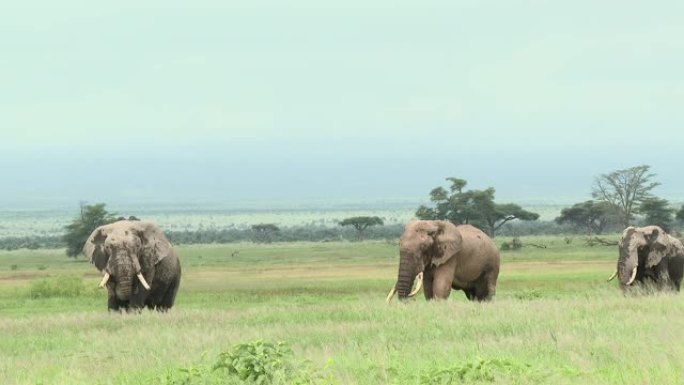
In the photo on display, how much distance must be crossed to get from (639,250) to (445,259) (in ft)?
19.5

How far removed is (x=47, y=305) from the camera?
1346 inches

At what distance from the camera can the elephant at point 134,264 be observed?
2291 cm

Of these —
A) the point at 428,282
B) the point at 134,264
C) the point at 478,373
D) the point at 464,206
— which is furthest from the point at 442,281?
the point at 464,206

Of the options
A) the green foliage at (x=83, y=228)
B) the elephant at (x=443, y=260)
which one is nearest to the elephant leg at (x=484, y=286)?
the elephant at (x=443, y=260)

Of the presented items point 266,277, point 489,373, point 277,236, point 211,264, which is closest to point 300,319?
point 489,373

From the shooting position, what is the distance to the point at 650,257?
27.8 meters

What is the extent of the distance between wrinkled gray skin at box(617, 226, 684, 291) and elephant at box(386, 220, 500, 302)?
319 cm

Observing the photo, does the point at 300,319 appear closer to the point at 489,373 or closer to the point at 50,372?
the point at 50,372

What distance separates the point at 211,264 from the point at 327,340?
56225mm

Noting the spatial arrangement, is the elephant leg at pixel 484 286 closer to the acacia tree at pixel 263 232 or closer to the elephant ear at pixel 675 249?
the elephant ear at pixel 675 249

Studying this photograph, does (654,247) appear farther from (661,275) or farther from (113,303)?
(113,303)

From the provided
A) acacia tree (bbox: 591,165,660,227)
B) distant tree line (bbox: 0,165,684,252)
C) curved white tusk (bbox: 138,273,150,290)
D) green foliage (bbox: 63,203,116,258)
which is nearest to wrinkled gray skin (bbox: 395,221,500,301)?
curved white tusk (bbox: 138,273,150,290)

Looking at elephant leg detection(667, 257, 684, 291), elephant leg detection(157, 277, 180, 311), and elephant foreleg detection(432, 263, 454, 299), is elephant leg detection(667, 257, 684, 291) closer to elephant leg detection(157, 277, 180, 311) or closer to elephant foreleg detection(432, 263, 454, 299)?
elephant foreleg detection(432, 263, 454, 299)

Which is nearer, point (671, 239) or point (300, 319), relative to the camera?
point (300, 319)
